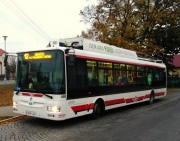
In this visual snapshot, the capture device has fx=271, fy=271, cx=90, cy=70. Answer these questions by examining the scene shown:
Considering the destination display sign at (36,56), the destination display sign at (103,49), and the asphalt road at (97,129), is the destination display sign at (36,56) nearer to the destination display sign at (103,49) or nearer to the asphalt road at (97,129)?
the destination display sign at (103,49)

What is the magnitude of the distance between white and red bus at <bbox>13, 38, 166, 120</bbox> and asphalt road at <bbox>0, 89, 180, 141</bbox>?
480 mm

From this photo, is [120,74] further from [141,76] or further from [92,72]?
[141,76]

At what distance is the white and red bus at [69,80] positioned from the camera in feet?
29.8

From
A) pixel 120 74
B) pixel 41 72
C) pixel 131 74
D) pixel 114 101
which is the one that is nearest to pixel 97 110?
pixel 114 101

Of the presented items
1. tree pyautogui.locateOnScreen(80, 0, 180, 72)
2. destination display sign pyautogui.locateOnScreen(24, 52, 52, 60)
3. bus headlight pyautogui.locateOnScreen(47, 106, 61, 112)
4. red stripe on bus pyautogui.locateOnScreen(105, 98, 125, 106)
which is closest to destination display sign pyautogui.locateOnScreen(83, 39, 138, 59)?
destination display sign pyautogui.locateOnScreen(24, 52, 52, 60)

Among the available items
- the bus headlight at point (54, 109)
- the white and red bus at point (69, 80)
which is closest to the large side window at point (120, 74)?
the white and red bus at point (69, 80)

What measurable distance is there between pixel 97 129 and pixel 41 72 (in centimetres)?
276

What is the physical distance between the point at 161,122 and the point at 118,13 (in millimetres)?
20337

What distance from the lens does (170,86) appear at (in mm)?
39969

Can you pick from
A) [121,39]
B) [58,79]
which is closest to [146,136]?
[58,79]

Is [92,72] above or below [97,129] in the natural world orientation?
above

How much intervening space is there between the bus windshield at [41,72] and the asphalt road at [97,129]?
4.31 feet

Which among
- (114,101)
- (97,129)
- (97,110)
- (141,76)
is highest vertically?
(141,76)

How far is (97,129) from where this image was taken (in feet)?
30.2
